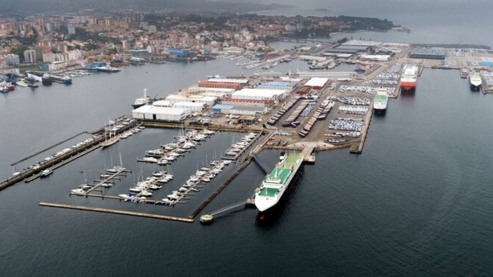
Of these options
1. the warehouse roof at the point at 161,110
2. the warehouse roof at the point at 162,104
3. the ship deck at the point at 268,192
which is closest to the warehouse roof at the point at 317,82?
the warehouse roof at the point at 162,104

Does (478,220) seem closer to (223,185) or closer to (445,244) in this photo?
(445,244)

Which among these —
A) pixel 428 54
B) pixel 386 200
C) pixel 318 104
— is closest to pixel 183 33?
pixel 428 54

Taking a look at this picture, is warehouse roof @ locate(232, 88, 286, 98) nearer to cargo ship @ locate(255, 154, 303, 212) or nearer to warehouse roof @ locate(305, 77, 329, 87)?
warehouse roof @ locate(305, 77, 329, 87)

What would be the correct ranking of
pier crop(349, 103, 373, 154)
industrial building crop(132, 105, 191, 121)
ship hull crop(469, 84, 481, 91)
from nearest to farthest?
pier crop(349, 103, 373, 154)
industrial building crop(132, 105, 191, 121)
ship hull crop(469, 84, 481, 91)

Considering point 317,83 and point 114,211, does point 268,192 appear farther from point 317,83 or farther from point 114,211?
point 317,83

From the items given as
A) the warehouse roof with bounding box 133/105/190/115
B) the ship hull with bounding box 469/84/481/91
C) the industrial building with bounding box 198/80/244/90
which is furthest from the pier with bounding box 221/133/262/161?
the ship hull with bounding box 469/84/481/91

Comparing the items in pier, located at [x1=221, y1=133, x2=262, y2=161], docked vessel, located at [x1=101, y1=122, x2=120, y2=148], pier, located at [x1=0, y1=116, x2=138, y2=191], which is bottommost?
pier, located at [x1=0, y1=116, x2=138, y2=191]
